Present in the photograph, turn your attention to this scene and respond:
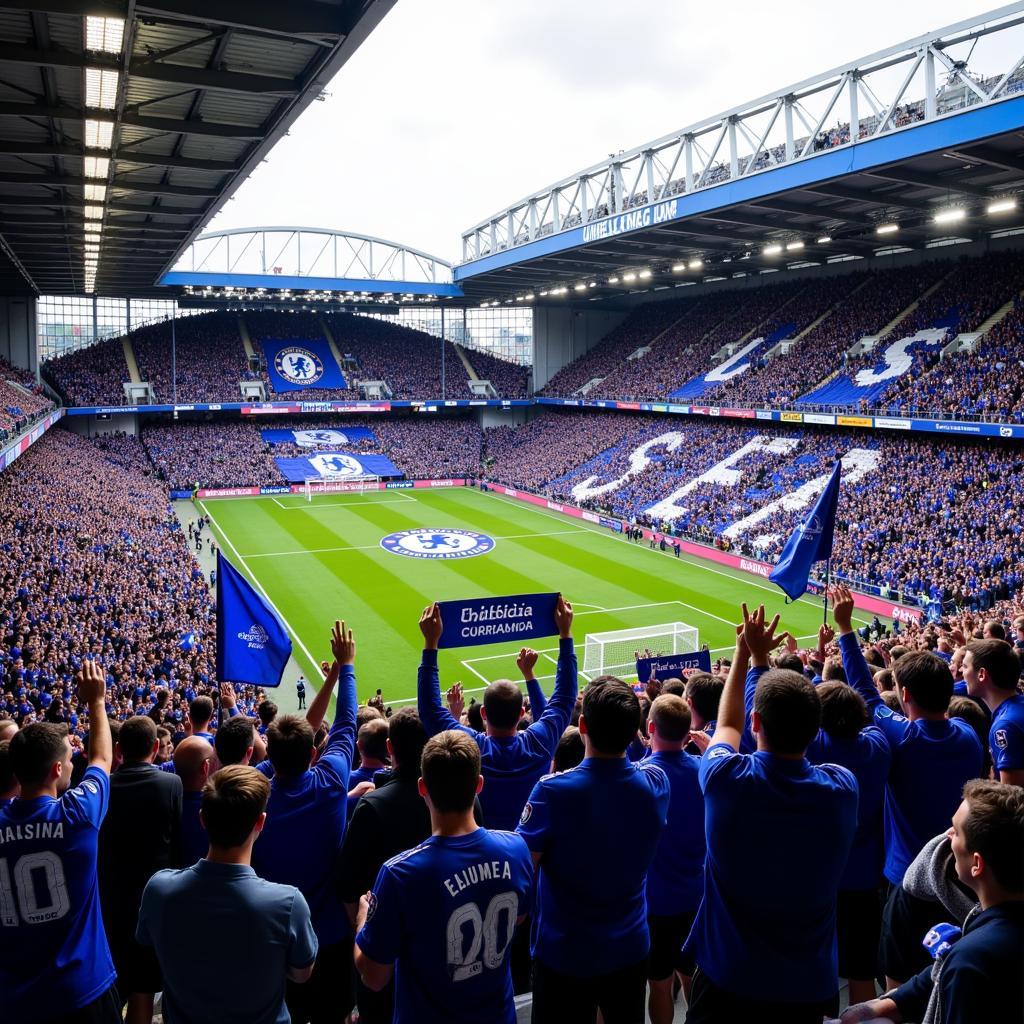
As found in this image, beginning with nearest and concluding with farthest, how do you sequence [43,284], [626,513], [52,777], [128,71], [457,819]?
[457,819] → [52,777] → [128,71] → [626,513] → [43,284]

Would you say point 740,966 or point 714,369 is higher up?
point 714,369

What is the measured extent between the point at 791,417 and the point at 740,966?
40014 mm

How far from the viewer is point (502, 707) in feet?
15.1

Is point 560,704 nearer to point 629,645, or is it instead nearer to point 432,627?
point 432,627

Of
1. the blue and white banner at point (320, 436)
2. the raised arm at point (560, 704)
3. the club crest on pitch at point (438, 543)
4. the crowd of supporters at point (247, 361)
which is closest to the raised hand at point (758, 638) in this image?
the raised arm at point (560, 704)

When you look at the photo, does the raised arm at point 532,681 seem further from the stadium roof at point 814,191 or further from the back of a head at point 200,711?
the stadium roof at point 814,191

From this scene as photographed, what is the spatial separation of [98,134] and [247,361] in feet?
148

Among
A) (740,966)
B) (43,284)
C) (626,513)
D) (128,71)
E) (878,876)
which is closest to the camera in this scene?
(740,966)

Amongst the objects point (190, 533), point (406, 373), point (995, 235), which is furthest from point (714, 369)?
point (190, 533)

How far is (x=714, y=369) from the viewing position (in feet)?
163

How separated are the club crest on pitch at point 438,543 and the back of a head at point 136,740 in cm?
3241

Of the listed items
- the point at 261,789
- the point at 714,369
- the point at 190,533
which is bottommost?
the point at 190,533

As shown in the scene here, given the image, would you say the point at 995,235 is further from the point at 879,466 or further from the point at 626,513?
the point at 626,513

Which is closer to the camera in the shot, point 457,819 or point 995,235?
point 457,819
